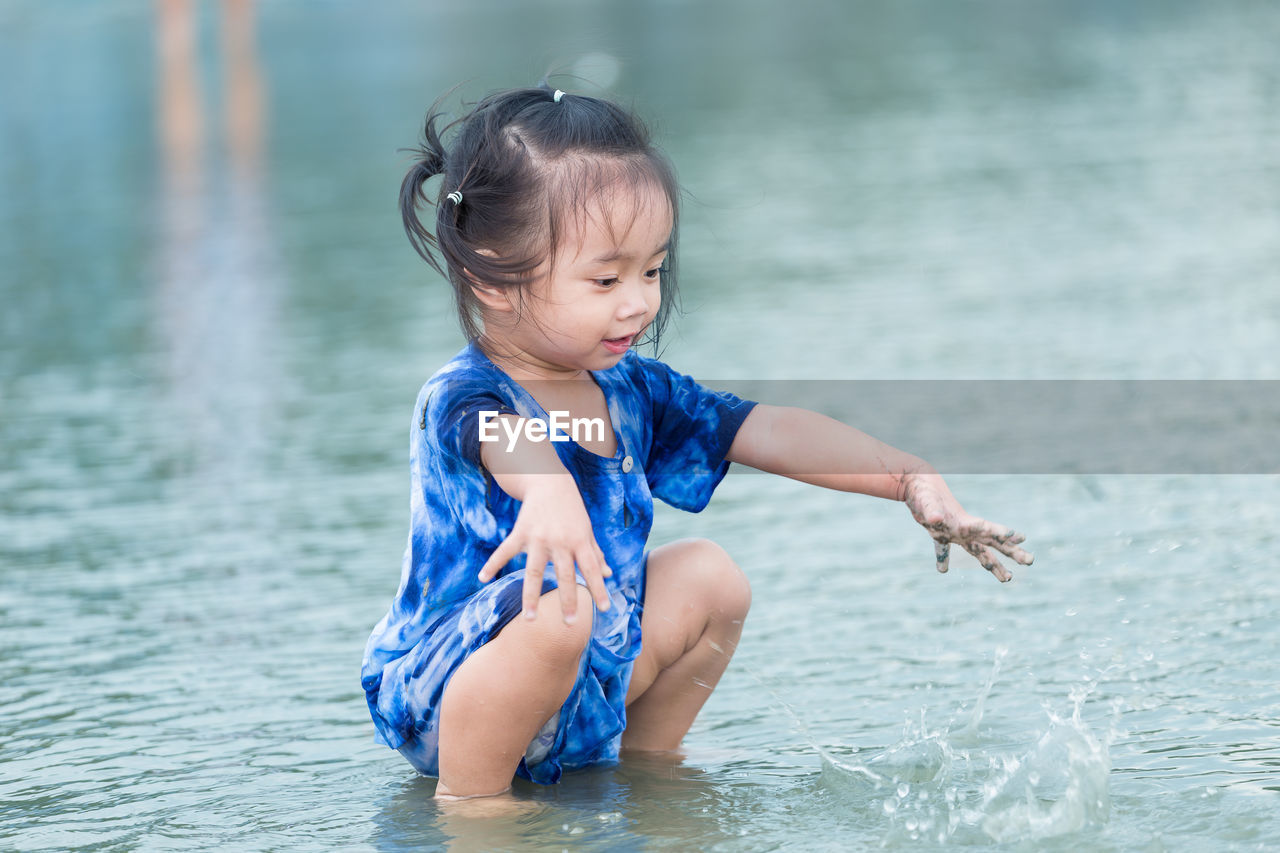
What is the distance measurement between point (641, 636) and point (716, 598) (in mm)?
108

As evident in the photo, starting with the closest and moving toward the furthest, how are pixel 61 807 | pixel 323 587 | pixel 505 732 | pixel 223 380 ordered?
pixel 505 732 < pixel 61 807 < pixel 323 587 < pixel 223 380

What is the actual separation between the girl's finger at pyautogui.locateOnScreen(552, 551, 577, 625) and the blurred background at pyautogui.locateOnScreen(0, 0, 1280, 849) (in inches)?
11.4

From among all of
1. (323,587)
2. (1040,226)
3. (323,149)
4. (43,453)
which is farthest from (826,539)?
(323,149)

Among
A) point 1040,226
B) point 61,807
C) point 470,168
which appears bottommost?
point 61,807

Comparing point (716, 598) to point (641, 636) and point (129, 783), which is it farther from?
point (129, 783)

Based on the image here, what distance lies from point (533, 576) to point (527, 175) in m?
0.51

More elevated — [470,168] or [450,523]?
[470,168]

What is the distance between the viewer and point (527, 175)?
205cm

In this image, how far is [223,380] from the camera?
4.91m

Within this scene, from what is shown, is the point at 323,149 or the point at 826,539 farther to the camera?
the point at 323,149

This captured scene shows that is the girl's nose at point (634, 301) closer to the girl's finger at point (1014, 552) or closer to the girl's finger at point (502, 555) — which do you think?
the girl's finger at point (502, 555)

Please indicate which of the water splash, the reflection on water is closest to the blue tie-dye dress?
the water splash

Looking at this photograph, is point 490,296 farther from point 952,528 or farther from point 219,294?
point 219,294

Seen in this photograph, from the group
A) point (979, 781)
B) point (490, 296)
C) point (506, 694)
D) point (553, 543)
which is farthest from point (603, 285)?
point (979, 781)
